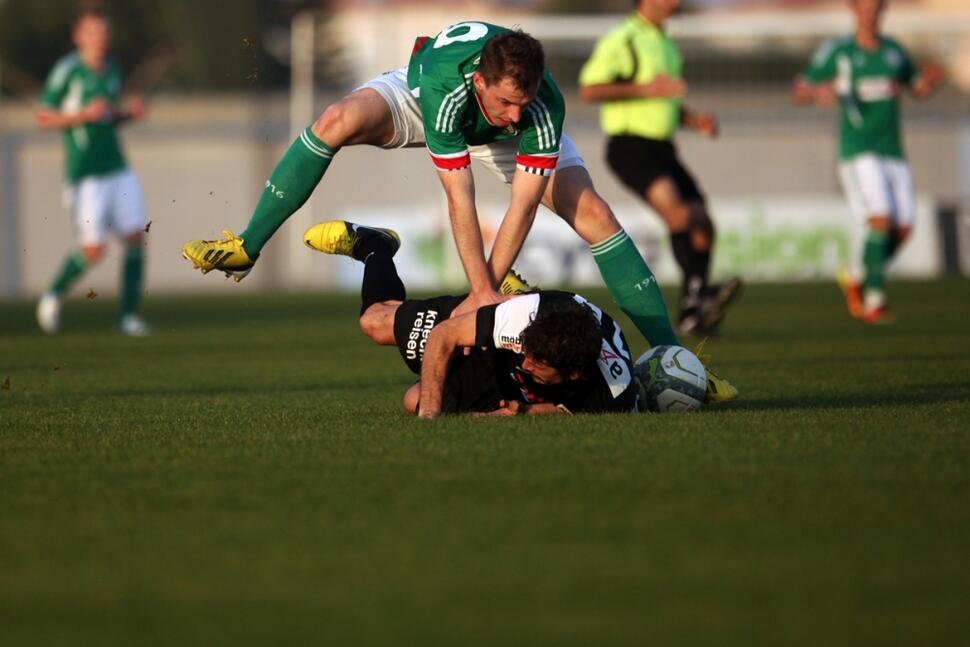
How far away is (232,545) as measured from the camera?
4.12 metres

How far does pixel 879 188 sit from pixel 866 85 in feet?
2.83

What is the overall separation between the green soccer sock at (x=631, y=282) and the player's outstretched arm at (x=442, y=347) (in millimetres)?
1231

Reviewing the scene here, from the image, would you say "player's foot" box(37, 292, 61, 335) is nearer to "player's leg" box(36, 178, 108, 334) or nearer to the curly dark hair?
"player's leg" box(36, 178, 108, 334)

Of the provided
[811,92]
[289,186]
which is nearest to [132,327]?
[811,92]

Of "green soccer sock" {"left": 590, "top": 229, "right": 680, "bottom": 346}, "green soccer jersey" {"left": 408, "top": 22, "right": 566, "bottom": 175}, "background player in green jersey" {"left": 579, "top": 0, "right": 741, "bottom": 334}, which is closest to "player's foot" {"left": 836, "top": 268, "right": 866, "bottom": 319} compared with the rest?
"background player in green jersey" {"left": 579, "top": 0, "right": 741, "bottom": 334}

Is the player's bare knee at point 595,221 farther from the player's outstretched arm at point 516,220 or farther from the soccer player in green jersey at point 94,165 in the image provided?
the soccer player in green jersey at point 94,165

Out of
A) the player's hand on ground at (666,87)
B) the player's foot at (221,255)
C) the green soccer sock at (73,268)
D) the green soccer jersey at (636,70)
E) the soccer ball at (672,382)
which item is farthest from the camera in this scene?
the green soccer sock at (73,268)

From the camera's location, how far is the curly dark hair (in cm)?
591

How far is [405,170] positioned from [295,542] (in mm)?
28471

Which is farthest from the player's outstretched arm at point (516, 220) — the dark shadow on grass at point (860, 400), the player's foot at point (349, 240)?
the player's foot at point (349, 240)

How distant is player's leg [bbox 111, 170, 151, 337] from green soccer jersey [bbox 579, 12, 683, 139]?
4436mm

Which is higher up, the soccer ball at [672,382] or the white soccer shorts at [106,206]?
the white soccer shorts at [106,206]

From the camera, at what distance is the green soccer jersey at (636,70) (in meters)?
11.5

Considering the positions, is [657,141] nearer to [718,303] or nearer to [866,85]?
[718,303]
